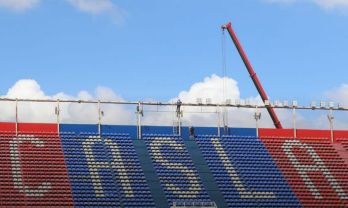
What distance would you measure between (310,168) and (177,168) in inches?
426

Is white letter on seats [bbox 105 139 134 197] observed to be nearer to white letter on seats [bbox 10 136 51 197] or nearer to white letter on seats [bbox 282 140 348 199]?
white letter on seats [bbox 10 136 51 197]

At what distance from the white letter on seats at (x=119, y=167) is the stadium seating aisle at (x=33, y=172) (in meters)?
3.71

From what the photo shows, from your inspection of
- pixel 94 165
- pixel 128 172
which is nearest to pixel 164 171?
pixel 128 172

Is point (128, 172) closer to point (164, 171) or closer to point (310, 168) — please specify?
point (164, 171)

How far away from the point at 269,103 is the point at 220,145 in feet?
21.0

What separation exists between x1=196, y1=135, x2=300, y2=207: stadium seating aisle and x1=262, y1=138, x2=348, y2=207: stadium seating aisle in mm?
890

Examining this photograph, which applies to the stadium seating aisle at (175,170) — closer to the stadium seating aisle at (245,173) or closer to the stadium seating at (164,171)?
the stadium seating at (164,171)

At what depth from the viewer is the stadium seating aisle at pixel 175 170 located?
49281mm

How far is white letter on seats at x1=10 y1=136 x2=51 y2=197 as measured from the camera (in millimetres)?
47250

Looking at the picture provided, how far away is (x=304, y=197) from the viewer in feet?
170

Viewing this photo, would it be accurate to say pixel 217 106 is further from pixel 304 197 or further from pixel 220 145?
pixel 304 197

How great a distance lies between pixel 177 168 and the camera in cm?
5144

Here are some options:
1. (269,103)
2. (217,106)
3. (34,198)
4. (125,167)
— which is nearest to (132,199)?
(125,167)

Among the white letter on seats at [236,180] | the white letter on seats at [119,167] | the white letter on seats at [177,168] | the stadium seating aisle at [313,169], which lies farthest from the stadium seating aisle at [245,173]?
the white letter on seats at [119,167]
